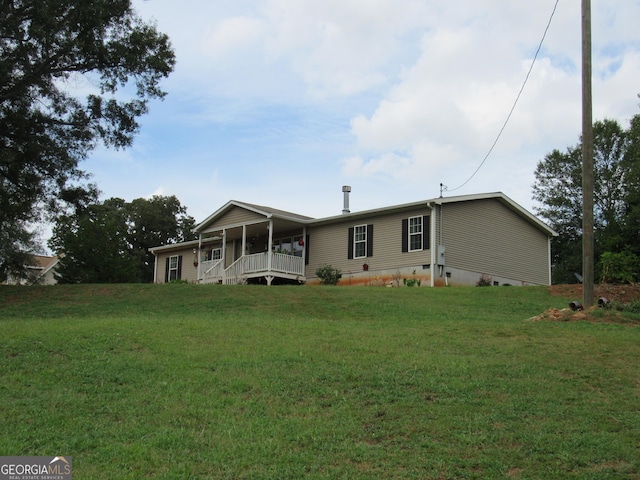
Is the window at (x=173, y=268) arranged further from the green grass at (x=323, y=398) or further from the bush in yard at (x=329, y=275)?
the green grass at (x=323, y=398)

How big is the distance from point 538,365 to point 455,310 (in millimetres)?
7020

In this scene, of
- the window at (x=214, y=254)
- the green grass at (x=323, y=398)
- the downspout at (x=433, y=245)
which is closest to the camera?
the green grass at (x=323, y=398)

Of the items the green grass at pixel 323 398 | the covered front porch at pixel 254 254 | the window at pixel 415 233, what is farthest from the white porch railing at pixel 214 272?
the green grass at pixel 323 398

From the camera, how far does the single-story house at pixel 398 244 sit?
24109 mm

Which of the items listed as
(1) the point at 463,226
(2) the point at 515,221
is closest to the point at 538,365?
(1) the point at 463,226

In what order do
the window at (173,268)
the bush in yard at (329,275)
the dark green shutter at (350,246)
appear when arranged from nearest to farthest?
the bush in yard at (329,275) → the dark green shutter at (350,246) → the window at (173,268)

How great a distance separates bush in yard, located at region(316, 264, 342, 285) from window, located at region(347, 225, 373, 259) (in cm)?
85

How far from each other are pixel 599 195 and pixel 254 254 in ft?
81.5

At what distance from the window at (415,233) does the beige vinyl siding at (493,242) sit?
77 centimetres

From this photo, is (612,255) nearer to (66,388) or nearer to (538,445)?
(538,445)

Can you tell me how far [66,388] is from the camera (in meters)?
8.41

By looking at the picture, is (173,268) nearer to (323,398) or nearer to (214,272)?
(214,272)

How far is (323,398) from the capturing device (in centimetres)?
802

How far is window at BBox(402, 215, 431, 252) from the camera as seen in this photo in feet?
78.7
